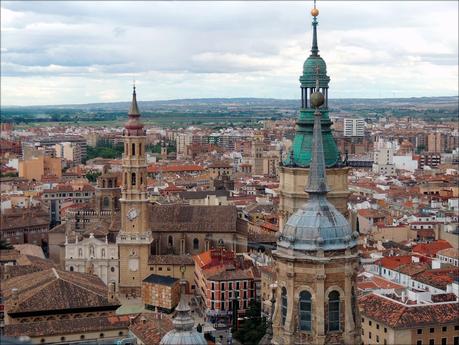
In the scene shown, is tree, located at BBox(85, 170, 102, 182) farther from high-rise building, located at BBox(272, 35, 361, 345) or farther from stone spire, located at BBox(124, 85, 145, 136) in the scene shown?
high-rise building, located at BBox(272, 35, 361, 345)

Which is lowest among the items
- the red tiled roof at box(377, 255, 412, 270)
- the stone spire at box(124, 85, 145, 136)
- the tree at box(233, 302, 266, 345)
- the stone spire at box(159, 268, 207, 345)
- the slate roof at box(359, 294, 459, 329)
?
the tree at box(233, 302, 266, 345)

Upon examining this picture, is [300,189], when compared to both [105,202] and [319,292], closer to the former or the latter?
[319,292]

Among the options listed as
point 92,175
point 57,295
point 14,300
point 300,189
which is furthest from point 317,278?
point 92,175

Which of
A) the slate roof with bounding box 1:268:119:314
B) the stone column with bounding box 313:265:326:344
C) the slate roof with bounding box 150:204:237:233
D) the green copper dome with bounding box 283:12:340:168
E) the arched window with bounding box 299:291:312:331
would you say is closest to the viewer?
the stone column with bounding box 313:265:326:344

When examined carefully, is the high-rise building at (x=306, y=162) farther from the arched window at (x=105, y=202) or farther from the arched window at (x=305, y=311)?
the arched window at (x=105, y=202)

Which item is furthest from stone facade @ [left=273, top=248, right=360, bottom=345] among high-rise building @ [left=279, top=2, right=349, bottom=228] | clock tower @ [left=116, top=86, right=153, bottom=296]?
clock tower @ [left=116, top=86, right=153, bottom=296]

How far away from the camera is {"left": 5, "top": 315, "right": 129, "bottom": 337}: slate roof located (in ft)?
141

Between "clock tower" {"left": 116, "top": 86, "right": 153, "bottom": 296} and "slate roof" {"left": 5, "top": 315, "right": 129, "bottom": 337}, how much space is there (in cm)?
2170

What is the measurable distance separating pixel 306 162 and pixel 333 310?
14.7 m

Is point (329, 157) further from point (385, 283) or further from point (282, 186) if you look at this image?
point (385, 283)

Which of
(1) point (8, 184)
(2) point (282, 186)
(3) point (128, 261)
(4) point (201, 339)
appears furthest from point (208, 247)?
(1) point (8, 184)

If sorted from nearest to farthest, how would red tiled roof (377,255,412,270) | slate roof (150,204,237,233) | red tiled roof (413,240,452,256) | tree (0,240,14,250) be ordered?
red tiled roof (377,255,412,270) < red tiled roof (413,240,452,256) < slate roof (150,204,237,233) < tree (0,240,14,250)

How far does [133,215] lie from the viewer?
69500mm

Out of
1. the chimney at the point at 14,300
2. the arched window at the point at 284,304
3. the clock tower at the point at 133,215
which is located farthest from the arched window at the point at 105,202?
the arched window at the point at 284,304
